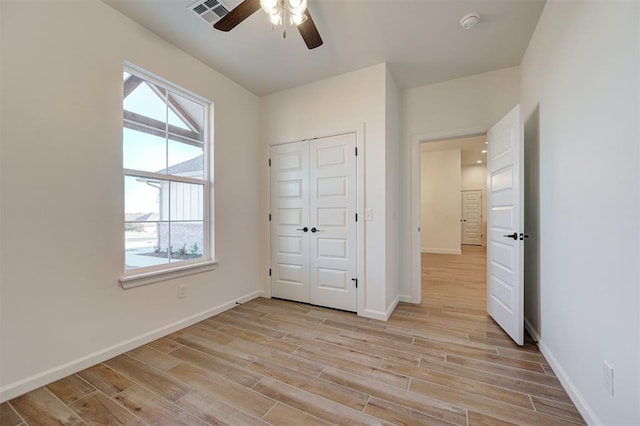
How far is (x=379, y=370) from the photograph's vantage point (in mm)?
1859

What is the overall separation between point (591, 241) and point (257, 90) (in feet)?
11.6

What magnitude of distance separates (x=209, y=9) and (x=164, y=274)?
2.31 m

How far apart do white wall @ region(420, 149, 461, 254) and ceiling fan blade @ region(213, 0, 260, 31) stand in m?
6.51

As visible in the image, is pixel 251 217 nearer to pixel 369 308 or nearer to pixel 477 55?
pixel 369 308

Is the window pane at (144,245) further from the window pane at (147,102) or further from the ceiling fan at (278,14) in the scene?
the ceiling fan at (278,14)

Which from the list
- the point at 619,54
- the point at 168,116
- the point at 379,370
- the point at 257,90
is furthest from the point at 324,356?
the point at 257,90

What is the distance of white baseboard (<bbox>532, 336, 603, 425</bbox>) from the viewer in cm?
134

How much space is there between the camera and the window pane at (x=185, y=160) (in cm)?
261

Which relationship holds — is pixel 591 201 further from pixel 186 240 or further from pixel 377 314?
pixel 186 240

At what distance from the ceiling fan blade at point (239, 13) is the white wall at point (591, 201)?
75.2 inches

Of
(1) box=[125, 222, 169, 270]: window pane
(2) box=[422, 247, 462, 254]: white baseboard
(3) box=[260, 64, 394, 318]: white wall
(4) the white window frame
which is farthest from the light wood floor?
(2) box=[422, 247, 462, 254]: white baseboard

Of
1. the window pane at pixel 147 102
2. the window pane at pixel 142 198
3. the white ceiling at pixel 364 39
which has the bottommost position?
the window pane at pixel 142 198

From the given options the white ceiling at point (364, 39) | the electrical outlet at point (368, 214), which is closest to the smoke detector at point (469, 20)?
the white ceiling at point (364, 39)

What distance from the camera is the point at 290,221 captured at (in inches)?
134
